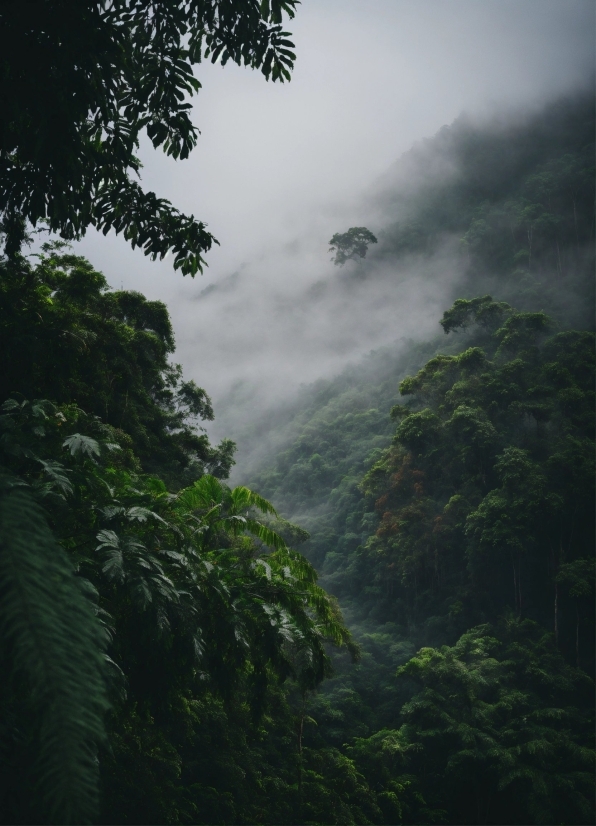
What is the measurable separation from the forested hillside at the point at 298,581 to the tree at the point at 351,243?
71.3ft

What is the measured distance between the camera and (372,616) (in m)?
25.6

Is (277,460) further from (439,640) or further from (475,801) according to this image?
(475,801)

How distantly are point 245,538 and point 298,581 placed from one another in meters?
4.52

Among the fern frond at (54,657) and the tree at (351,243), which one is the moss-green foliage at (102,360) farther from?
the tree at (351,243)

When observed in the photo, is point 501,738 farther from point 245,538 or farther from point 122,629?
point 122,629

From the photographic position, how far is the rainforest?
2.07m

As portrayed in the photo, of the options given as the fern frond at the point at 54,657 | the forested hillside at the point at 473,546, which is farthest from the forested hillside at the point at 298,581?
the forested hillside at the point at 473,546

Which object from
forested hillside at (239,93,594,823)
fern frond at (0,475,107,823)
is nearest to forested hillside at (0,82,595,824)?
fern frond at (0,475,107,823)

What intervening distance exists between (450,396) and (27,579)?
25161 mm

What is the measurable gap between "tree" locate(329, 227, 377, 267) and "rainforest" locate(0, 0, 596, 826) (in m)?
20.3

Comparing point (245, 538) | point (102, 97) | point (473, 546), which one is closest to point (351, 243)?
point (473, 546)

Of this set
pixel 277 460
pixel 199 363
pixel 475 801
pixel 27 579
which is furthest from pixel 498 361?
pixel 199 363

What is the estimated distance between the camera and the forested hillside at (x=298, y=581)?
6.71 ft

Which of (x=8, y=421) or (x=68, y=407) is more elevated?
(x=68, y=407)
